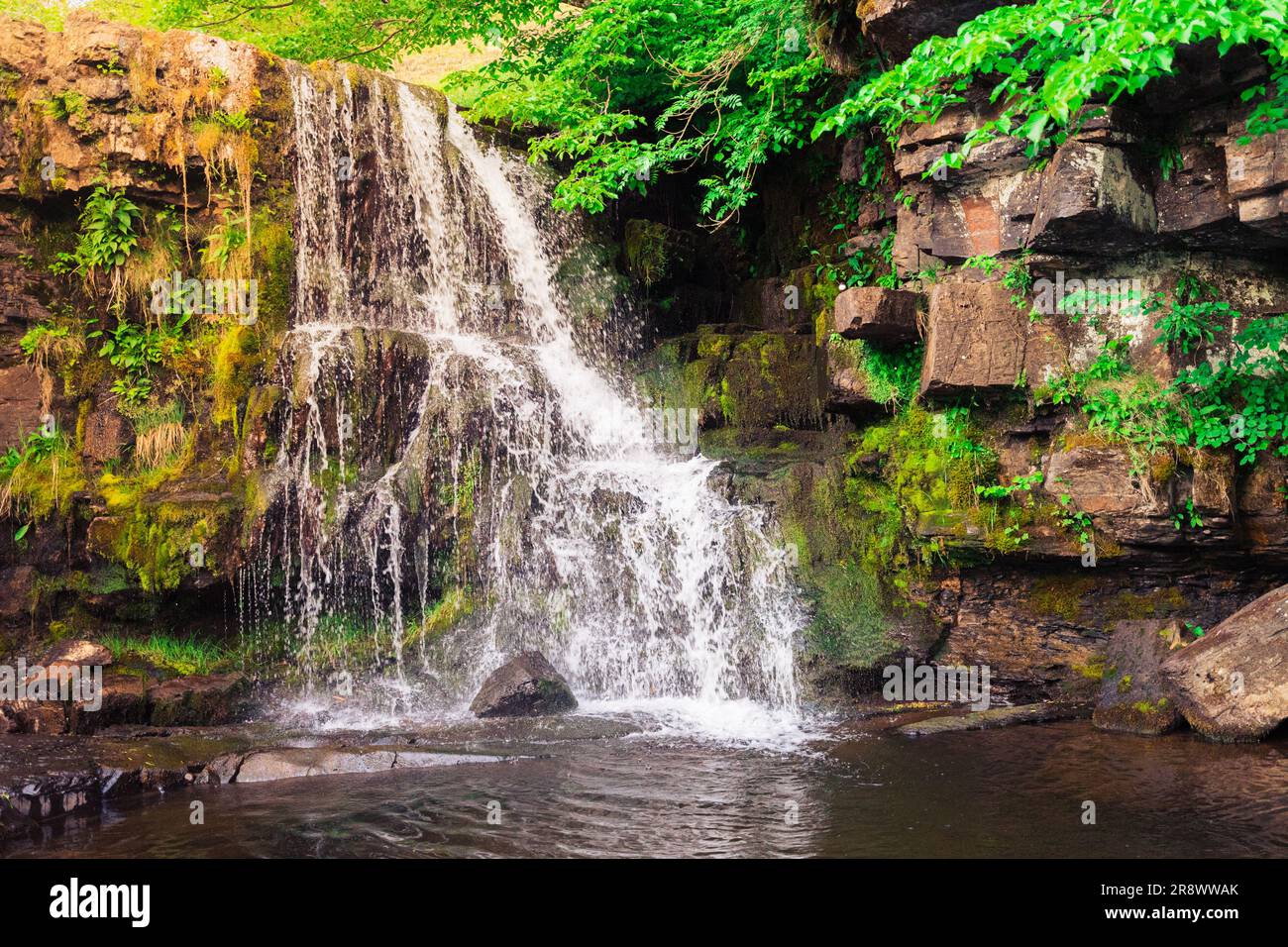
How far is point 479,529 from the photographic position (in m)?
10.6

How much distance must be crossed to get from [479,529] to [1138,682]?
20.7 ft

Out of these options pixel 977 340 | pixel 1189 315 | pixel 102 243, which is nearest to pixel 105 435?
pixel 102 243

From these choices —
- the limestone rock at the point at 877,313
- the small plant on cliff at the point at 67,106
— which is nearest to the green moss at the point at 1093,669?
the limestone rock at the point at 877,313

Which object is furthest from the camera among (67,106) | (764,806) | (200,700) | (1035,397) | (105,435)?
(67,106)

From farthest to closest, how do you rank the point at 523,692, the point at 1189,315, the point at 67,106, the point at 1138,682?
the point at 67,106
the point at 523,692
the point at 1189,315
the point at 1138,682

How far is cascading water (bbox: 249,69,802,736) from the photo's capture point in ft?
33.0

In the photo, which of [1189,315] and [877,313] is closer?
[1189,315]

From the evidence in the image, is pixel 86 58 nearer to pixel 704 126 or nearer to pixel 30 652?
pixel 30 652

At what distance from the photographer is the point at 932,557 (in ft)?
33.0

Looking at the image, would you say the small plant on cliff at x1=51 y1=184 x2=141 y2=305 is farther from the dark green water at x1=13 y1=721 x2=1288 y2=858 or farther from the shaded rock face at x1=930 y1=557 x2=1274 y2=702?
the shaded rock face at x1=930 y1=557 x2=1274 y2=702

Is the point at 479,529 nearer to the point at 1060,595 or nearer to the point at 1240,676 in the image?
the point at 1060,595

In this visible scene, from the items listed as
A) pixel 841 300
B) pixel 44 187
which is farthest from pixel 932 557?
pixel 44 187

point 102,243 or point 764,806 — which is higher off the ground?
point 102,243

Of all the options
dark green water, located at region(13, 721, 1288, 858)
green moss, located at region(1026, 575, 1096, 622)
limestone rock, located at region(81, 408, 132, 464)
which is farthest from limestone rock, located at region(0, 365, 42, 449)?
green moss, located at region(1026, 575, 1096, 622)
